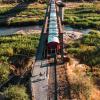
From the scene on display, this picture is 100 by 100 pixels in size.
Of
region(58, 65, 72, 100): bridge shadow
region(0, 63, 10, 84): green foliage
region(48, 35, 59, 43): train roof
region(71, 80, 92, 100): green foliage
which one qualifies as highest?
region(48, 35, 59, 43): train roof

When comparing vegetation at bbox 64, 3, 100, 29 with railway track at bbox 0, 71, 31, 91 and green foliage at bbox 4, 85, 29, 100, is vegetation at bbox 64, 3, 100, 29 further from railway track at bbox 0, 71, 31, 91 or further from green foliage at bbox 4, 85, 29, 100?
green foliage at bbox 4, 85, 29, 100

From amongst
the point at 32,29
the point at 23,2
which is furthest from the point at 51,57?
the point at 23,2

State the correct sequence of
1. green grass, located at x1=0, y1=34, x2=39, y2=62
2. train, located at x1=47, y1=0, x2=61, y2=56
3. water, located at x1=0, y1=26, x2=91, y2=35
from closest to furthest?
train, located at x1=47, y1=0, x2=61, y2=56
green grass, located at x1=0, y1=34, x2=39, y2=62
water, located at x1=0, y1=26, x2=91, y2=35

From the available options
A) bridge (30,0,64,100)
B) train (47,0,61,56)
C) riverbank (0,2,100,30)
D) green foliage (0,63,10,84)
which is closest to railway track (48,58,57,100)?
bridge (30,0,64,100)

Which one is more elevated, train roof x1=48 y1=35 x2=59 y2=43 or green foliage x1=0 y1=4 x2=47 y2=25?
train roof x1=48 y1=35 x2=59 y2=43

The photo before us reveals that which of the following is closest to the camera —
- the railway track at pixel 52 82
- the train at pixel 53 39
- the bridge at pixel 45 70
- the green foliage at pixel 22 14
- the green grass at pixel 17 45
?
the railway track at pixel 52 82

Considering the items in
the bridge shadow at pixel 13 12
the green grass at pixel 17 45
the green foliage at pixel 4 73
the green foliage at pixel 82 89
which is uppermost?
the green foliage at pixel 82 89

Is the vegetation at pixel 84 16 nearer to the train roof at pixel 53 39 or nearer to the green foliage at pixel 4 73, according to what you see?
the train roof at pixel 53 39

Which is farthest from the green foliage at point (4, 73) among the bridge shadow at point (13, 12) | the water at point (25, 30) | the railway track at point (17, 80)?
the bridge shadow at point (13, 12)

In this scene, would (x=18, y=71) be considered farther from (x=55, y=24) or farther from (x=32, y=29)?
(x=32, y=29)
